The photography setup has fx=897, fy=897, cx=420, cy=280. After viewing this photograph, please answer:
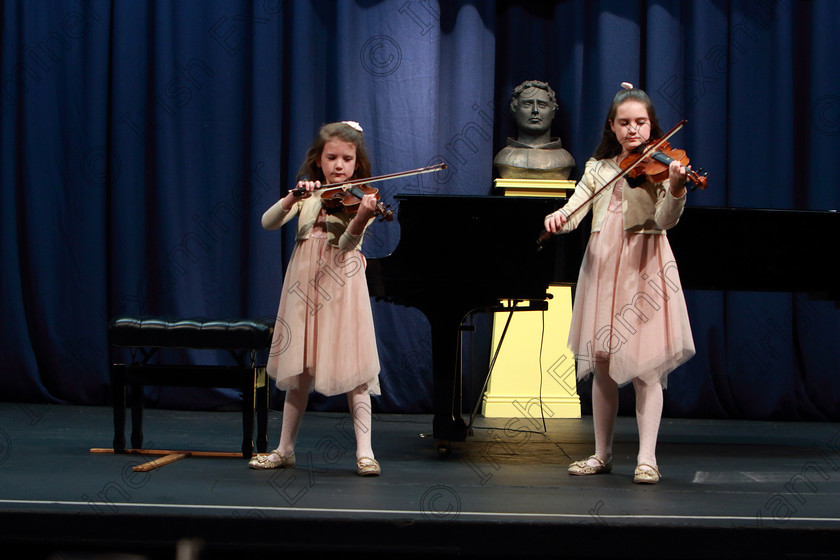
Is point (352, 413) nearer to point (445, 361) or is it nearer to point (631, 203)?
point (445, 361)

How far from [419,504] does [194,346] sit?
1.26 metres

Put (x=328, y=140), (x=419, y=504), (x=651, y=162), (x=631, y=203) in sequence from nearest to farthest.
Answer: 1. (x=419, y=504)
2. (x=651, y=162)
3. (x=631, y=203)
4. (x=328, y=140)

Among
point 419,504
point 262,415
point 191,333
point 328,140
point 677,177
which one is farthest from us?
point 262,415

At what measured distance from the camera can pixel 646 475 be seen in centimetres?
280

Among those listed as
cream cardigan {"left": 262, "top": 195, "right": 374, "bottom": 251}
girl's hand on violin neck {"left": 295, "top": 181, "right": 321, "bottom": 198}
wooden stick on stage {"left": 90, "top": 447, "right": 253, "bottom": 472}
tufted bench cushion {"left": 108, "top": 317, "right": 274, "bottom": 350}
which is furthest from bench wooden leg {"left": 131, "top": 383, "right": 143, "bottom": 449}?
girl's hand on violin neck {"left": 295, "top": 181, "right": 321, "bottom": 198}

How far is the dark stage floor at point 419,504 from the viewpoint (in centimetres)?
215

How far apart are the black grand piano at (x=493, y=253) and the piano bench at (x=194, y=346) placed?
510mm

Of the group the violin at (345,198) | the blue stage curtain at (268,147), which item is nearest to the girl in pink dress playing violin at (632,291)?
the violin at (345,198)

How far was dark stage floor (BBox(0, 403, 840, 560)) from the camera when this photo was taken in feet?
7.07

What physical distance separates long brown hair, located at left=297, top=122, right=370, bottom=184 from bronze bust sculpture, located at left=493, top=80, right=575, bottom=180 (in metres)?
1.96

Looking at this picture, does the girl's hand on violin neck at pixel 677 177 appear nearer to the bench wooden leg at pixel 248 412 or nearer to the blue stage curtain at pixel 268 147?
the bench wooden leg at pixel 248 412

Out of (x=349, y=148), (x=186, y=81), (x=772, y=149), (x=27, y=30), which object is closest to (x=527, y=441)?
(x=349, y=148)

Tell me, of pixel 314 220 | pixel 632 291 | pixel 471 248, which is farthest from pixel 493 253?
pixel 314 220

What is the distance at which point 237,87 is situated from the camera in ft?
16.3
